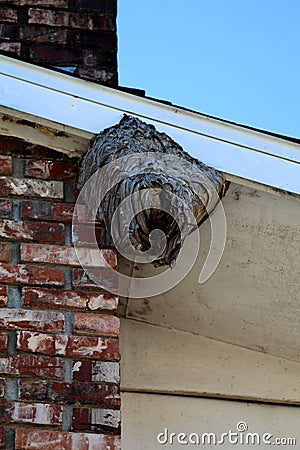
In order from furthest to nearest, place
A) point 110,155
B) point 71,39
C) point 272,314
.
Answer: point 71,39 < point 272,314 < point 110,155

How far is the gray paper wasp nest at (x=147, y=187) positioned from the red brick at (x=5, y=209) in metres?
0.23

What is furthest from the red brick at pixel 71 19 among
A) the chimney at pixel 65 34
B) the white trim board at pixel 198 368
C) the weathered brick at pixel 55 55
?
the white trim board at pixel 198 368

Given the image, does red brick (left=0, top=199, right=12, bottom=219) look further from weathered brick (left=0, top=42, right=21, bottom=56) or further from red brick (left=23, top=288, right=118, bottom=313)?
weathered brick (left=0, top=42, right=21, bottom=56)

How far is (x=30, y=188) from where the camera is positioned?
11.9 ft

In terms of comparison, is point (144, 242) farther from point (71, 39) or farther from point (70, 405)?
point (71, 39)

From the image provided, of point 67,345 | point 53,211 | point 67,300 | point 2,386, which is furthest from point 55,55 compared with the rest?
point 2,386

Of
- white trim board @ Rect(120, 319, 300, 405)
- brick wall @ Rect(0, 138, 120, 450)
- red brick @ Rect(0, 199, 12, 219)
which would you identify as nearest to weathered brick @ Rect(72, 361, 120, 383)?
brick wall @ Rect(0, 138, 120, 450)

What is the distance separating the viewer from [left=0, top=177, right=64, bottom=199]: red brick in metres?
3.60

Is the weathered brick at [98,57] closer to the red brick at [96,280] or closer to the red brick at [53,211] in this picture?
the red brick at [53,211]

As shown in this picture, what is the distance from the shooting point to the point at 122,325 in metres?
4.08

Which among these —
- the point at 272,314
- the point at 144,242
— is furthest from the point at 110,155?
the point at 272,314

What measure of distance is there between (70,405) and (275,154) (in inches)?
39.8

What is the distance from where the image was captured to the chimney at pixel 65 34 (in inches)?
170

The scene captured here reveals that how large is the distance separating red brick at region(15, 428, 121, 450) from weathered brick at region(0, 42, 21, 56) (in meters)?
1.69
